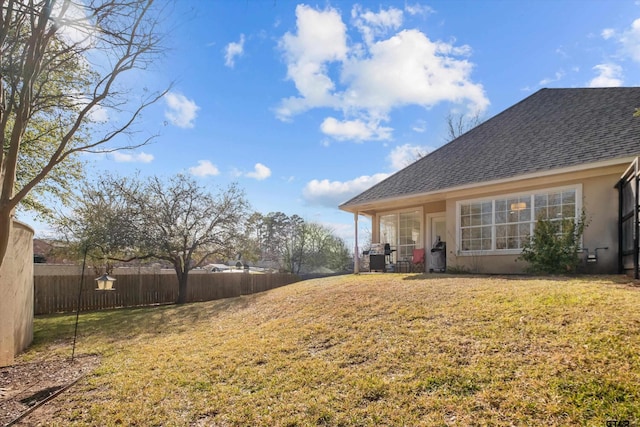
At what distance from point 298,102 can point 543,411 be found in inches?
521

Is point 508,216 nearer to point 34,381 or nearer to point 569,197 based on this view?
point 569,197

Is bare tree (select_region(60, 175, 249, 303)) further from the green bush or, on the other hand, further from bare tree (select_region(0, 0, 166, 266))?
the green bush

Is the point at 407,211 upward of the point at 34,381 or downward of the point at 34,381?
upward

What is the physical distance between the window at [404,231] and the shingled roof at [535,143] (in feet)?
4.70

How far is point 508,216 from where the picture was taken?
1084cm

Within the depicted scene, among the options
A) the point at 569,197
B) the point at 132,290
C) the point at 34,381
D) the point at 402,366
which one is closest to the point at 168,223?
the point at 132,290

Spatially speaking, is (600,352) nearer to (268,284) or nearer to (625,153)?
(625,153)

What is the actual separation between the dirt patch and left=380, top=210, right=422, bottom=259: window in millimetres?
10918

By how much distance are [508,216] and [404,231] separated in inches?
178

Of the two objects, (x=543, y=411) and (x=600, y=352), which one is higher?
(x=600, y=352)

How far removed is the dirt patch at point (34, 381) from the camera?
473cm

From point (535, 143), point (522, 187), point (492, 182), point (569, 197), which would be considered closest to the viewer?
point (569, 197)

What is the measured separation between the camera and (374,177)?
21.0 metres

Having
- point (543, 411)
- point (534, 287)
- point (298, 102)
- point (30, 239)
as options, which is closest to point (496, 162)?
point (534, 287)
